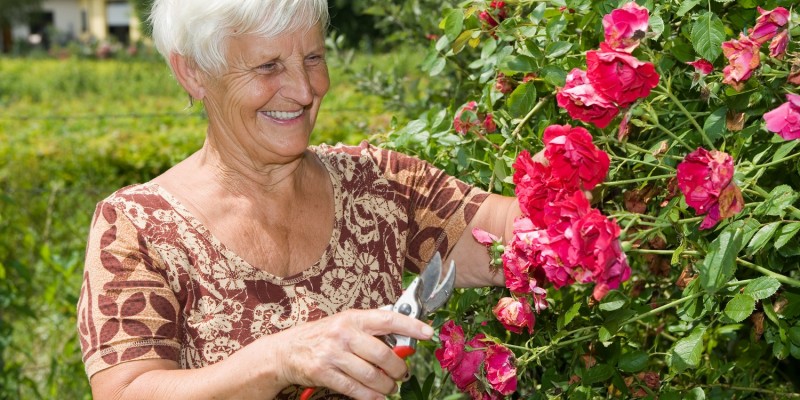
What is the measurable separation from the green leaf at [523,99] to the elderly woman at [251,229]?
21 centimetres

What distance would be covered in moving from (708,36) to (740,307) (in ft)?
1.36

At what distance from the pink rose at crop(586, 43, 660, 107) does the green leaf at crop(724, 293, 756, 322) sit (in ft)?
1.11

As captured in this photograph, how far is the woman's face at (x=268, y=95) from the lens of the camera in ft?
5.83

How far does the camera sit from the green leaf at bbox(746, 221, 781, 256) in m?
1.35

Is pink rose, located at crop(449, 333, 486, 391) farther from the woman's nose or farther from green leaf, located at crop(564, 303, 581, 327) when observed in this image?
the woman's nose

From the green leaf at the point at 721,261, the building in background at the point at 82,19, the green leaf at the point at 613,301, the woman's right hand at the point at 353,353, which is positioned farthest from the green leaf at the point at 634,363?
the building in background at the point at 82,19

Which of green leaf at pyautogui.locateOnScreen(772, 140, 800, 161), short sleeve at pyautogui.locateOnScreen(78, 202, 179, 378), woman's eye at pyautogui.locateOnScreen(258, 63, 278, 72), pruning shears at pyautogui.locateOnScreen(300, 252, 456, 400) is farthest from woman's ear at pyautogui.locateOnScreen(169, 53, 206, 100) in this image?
green leaf at pyautogui.locateOnScreen(772, 140, 800, 161)

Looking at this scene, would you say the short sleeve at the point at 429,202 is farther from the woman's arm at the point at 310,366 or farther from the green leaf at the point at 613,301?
the woman's arm at the point at 310,366

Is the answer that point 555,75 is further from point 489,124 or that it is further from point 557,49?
point 489,124

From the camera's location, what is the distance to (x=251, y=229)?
1884mm

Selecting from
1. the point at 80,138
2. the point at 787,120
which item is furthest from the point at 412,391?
the point at 80,138

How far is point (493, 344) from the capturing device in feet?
5.36

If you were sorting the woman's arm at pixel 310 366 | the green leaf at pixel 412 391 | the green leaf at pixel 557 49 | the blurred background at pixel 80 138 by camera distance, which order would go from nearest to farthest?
1. the woman's arm at pixel 310 366
2. the green leaf at pixel 557 49
3. the green leaf at pixel 412 391
4. the blurred background at pixel 80 138

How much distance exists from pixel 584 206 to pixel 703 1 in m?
0.51
